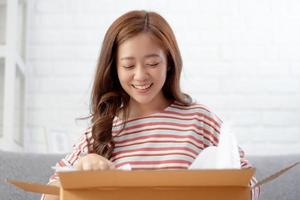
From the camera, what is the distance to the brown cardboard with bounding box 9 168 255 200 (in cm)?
72

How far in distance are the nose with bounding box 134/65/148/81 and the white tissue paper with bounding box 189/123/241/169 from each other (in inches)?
13.1

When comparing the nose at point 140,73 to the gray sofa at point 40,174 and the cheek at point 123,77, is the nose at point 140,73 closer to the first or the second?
the cheek at point 123,77

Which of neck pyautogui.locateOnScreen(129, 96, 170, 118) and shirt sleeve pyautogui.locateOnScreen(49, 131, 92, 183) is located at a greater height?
neck pyautogui.locateOnScreen(129, 96, 170, 118)

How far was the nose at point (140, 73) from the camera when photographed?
1.16m

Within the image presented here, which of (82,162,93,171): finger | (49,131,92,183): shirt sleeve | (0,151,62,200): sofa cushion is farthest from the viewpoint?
(0,151,62,200): sofa cushion

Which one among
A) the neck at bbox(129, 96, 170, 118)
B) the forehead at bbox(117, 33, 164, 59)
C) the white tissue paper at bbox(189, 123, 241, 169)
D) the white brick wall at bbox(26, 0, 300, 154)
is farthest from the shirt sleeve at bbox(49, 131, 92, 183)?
the white brick wall at bbox(26, 0, 300, 154)

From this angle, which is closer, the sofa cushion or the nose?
the nose

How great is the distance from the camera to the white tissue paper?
81 centimetres

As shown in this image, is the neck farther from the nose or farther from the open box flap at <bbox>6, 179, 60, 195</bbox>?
the open box flap at <bbox>6, 179, 60, 195</bbox>

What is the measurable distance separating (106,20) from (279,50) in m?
0.74

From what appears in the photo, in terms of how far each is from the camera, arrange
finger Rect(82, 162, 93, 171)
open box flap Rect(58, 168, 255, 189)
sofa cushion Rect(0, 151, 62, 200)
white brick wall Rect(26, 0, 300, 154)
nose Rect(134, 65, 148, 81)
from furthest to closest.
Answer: white brick wall Rect(26, 0, 300, 154), sofa cushion Rect(0, 151, 62, 200), nose Rect(134, 65, 148, 81), finger Rect(82, 162, 93, 171), open box flap Rect(58, 168, 255, 189)

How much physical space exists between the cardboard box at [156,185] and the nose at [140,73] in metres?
0.45

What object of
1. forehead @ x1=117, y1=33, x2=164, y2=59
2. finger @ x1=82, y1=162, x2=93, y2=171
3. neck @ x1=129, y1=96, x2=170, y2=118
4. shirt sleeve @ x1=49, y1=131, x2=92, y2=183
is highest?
forehead @ x1=117, y1=33, x2=164, y2=59

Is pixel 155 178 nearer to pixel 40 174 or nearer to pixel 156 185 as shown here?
pixel 156 185
